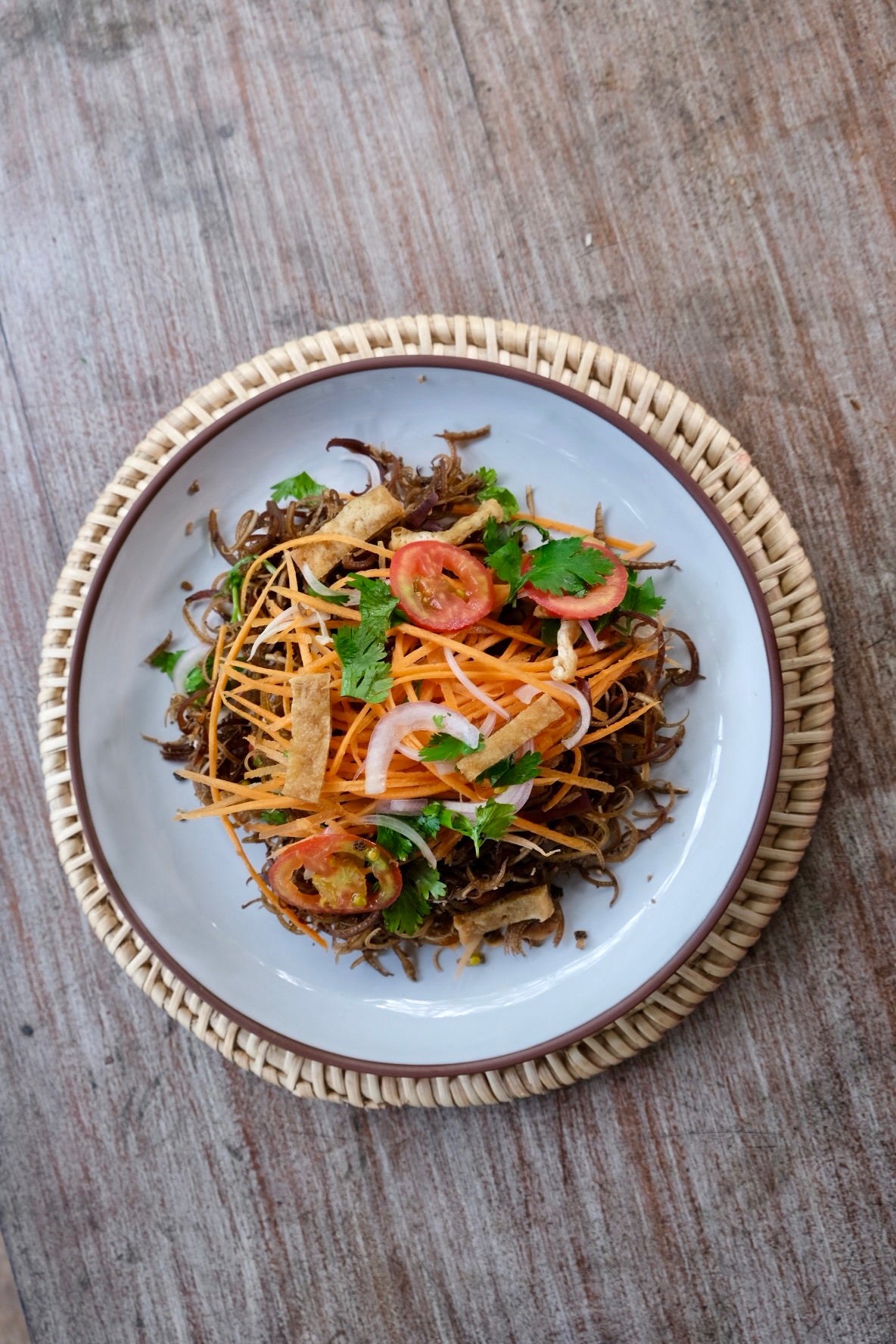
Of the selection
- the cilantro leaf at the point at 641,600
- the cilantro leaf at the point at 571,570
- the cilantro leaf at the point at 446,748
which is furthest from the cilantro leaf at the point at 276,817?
the cilantro leaf at the point at 641,600

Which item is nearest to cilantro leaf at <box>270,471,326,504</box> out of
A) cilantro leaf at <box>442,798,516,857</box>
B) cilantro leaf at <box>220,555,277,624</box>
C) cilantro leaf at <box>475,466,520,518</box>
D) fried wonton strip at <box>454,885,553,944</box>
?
cilantro leaf at <box>220,555,277,624</box>

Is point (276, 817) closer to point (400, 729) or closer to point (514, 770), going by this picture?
point (400, 729)

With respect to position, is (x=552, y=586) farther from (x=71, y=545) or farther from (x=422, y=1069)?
(x=71, y=545)

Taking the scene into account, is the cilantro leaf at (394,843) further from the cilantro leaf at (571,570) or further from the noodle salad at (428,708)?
the cilantro leaf at (571,570)

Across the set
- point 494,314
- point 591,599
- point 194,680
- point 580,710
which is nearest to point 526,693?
point 580,710

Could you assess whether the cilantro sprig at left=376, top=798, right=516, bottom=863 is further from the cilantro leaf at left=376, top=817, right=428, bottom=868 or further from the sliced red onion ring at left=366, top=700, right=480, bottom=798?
the sliced red onion ring at left=366, top=700, right=480, bottom=798

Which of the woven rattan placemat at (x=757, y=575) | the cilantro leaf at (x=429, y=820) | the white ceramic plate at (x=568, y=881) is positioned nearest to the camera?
the cilantro leaf at (x=429, y=820)

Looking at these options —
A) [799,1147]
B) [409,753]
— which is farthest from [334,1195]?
[409,753]
